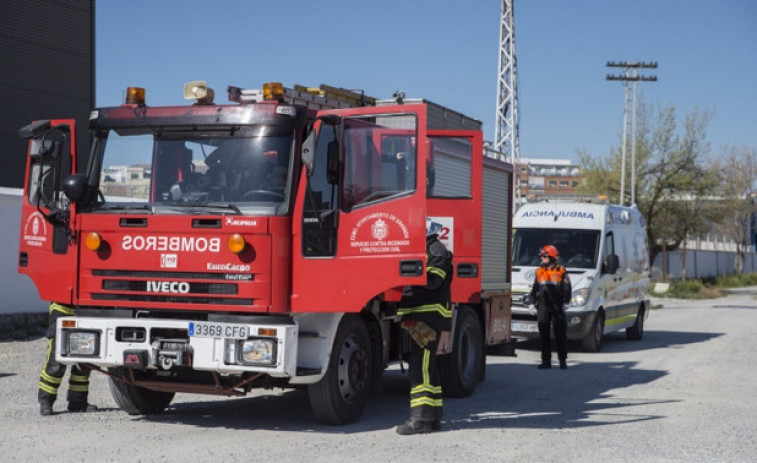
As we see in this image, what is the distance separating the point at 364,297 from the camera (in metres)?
8.69

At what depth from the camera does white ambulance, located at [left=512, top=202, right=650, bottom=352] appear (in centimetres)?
1716

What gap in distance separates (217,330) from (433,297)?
2.00 meters

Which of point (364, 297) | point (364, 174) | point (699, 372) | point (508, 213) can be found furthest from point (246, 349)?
point (699, 372)

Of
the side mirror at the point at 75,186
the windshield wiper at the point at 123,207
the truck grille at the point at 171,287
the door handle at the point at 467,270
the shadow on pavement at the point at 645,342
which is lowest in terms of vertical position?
the shadow on pavement at the point at 645,342

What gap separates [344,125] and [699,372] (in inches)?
317

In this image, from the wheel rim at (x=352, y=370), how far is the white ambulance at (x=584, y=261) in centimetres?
788

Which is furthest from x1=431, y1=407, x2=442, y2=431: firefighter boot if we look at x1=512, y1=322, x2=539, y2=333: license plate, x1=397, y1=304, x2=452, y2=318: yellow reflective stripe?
x1=512, y1=322, x2=539, y2=333: license plate

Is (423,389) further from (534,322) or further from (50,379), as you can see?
(534,322)

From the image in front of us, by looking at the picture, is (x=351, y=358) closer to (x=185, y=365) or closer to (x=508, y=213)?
(x=185, y=365)

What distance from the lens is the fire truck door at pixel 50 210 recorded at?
9.03 m

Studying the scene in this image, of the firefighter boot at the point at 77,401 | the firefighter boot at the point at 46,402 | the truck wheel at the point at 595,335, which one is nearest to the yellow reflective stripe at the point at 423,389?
the firefighter boot at the point at 77,401

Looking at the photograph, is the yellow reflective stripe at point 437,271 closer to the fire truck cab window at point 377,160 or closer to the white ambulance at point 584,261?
the fire truck cab window at point 377,160

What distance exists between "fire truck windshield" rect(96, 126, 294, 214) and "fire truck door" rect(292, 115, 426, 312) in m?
0.31

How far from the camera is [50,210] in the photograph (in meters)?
9.03
